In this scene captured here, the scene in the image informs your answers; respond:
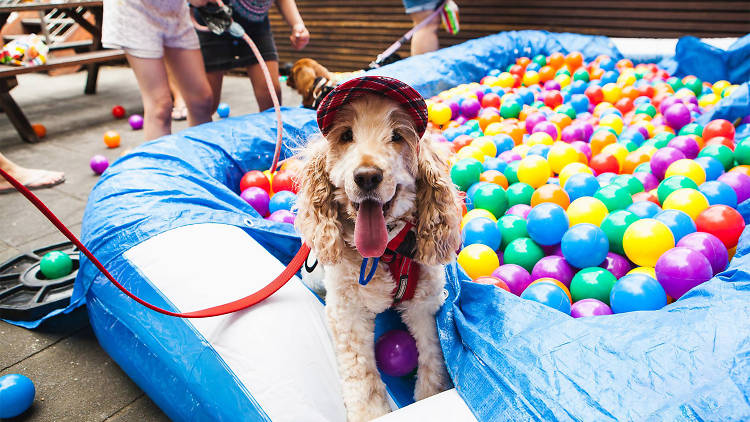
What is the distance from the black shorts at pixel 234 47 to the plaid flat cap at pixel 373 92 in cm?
278

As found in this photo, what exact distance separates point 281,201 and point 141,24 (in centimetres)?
142

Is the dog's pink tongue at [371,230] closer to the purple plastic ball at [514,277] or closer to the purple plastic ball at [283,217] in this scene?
the purple plastic ball at [514,277]

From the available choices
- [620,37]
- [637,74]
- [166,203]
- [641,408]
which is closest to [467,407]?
[641,408]

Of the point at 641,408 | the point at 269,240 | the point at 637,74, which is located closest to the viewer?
Result: the point at 641,408

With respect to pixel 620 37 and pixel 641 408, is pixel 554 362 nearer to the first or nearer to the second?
pixel 641 408

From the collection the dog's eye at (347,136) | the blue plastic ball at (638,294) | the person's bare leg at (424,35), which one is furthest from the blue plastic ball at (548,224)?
the person's bare leg at (424,35)

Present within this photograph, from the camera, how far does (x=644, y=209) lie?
7.92ft

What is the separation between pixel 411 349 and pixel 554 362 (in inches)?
23.4

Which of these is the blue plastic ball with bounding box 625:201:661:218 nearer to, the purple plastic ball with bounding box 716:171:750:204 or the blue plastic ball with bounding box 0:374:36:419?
the purple plastic ball with bounding box 716:171:750:204

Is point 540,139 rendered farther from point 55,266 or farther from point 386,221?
point 55,266

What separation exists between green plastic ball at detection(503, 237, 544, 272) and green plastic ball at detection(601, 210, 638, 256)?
337mm

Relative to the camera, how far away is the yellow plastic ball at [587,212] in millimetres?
2418

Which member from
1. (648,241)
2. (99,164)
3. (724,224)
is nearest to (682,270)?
(648,241)

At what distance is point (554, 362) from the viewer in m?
1.38
